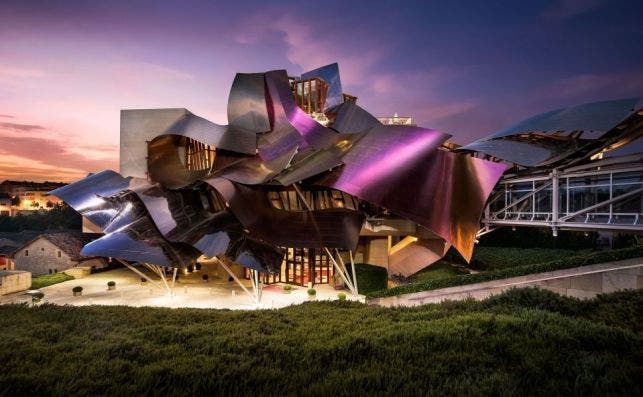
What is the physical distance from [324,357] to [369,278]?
19920mm

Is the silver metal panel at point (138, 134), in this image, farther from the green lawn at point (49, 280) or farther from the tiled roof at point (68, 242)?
the tiled roof at point (68, 242)

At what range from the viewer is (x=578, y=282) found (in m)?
13.6

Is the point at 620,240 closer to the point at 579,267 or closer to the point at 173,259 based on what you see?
the point at 579,267

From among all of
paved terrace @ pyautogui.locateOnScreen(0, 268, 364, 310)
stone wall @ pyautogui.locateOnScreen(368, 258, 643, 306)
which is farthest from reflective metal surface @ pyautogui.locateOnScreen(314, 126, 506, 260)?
paved terrace @ pyautogui.locateOnScreen(0, 268, 364, 310)

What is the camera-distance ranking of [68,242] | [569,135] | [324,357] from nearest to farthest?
[324,357]
[569,135]
[68,242]

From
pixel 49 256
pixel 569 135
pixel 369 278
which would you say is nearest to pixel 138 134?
pixel 49 256

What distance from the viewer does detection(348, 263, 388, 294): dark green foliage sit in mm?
25047

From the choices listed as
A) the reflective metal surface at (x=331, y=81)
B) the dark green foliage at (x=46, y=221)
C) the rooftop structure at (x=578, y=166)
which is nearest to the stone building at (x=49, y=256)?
the dark green foliage at (x=46, y=221)

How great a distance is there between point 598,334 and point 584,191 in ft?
41.4

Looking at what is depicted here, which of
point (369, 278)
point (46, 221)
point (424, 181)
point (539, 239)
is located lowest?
point (369, 278)

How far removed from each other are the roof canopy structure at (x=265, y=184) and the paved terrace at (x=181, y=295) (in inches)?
121

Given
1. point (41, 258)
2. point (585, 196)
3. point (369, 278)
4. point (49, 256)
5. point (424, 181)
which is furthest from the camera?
point (41, 258)

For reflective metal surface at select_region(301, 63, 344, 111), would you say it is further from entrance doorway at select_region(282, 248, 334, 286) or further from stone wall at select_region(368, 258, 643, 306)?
stone wall at select_region(368, 258, 643, 306)

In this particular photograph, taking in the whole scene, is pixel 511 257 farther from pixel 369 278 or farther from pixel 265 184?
pixel 265 184
